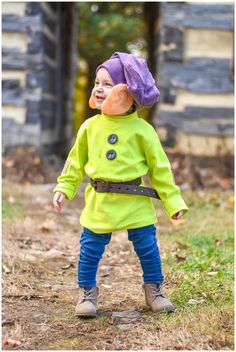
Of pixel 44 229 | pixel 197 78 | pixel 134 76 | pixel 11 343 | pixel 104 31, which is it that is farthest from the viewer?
pixel 104 31

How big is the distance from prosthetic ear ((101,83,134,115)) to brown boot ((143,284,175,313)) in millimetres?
945

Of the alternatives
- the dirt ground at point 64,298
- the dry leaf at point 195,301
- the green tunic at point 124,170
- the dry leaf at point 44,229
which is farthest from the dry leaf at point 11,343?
the dry leaf at point 44,229

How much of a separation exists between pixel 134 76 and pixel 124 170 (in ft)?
1.61

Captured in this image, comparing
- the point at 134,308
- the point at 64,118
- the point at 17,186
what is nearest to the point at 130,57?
the point at 134,308

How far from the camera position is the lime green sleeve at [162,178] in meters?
3.30

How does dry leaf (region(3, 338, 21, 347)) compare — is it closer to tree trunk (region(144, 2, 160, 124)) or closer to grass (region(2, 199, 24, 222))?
grass (region(2, 199, 24, 222))

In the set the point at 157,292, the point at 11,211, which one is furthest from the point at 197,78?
the point at 157,292

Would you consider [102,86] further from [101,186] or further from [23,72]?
[23,72]

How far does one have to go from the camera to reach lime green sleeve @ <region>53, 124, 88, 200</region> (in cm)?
342

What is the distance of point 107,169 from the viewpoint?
3293 millimetres

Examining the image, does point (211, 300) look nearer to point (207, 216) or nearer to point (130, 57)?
point (130, 57)

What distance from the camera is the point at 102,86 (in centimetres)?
331

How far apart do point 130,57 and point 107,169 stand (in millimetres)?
598

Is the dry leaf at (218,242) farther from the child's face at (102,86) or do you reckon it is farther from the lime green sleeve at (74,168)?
the child's face at (102,86)
